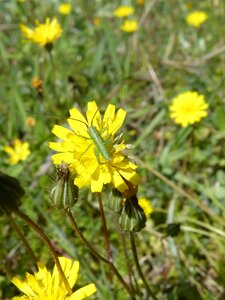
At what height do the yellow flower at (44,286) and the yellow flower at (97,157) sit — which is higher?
the yellow flower at (97,157)

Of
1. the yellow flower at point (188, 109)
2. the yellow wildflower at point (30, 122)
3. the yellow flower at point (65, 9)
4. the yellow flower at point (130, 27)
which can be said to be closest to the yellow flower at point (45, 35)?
the yellow wildflower at point (30, 122)

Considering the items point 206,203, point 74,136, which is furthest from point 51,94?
point 74,136

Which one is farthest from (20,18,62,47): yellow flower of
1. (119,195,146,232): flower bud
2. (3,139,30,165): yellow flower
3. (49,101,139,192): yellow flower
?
(119,195,146,232): flower bud

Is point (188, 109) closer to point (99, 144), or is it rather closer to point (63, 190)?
point (99, 144)

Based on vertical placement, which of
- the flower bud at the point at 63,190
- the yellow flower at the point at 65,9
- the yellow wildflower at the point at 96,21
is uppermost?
the yellow flower at the point at 65,9

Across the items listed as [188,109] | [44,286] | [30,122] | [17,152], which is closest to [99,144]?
[44,286]

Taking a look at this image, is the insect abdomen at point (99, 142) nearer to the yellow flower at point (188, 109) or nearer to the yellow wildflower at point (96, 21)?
the yellow flower at point (188, 109)

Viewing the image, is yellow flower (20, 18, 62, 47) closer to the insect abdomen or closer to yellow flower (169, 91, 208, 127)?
yellow flower (169, 91, 208, 127)

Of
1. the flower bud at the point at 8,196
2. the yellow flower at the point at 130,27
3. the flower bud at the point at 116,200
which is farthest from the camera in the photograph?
the yellow flower at the point at 130,27

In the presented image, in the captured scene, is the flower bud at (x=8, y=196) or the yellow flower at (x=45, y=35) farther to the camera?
the yellow flower at (x=45, y=35)
